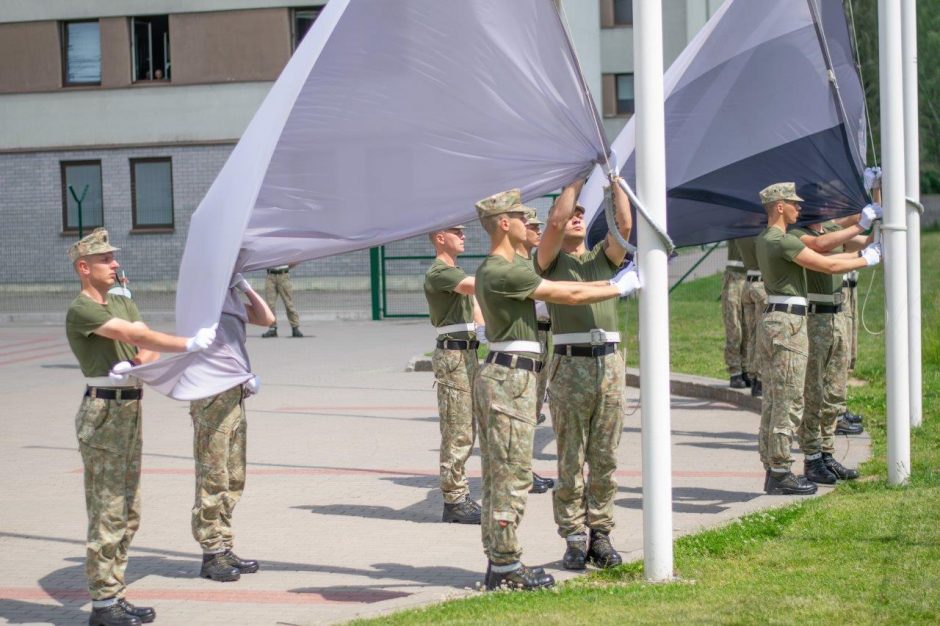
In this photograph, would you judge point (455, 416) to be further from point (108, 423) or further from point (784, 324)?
point (108, 423)

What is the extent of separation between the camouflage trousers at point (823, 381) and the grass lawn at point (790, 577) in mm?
516

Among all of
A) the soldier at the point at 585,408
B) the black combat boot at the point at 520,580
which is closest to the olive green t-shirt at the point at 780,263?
the soldier at the point at 585,408

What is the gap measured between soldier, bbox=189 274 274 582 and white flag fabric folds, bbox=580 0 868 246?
322 centimetres

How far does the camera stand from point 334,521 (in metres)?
10.0

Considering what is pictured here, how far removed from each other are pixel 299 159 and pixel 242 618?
2.56 metres

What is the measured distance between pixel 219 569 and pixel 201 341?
1.63m

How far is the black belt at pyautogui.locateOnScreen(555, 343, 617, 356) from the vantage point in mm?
8109

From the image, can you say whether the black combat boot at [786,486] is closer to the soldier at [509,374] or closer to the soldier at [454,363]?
the soldier at [454,363]

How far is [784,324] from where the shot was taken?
10.3 meters

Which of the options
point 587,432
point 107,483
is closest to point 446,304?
point 587,432

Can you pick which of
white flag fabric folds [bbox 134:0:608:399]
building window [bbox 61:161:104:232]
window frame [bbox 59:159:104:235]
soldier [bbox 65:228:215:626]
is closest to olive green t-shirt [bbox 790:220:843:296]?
white flag fabric folds [bbox 134:0:608:399]

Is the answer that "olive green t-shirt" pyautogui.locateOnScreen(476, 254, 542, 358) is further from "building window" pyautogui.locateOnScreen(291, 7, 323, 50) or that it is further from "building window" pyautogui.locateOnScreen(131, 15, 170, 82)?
"building window" pyautogui.locateOnScreen(131, 15, 170, 82)

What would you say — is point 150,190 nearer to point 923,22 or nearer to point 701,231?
point 701,231

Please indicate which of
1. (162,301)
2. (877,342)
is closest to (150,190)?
(162,301)
